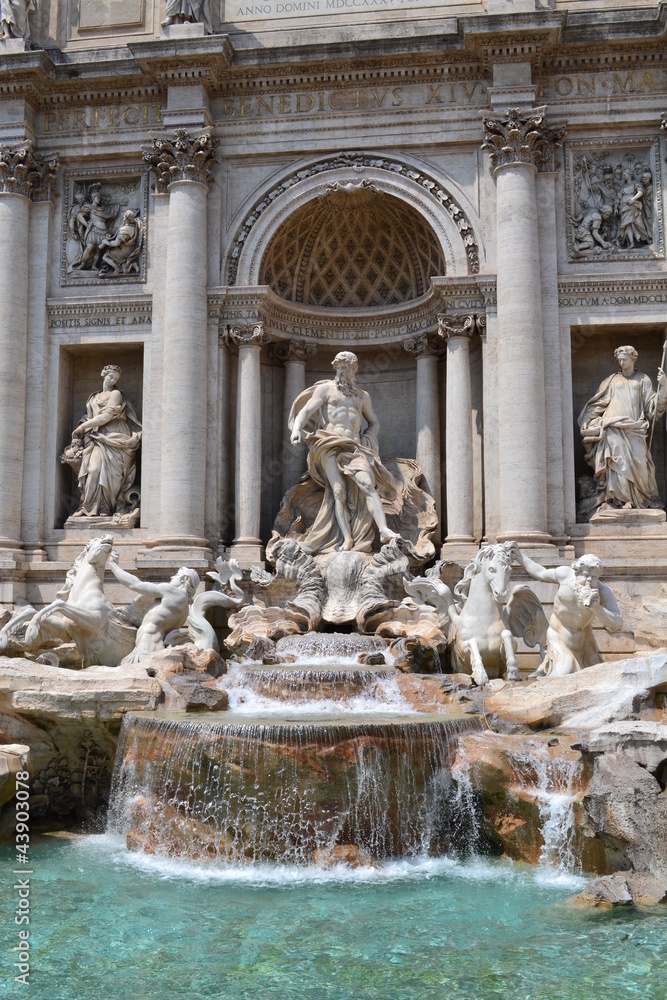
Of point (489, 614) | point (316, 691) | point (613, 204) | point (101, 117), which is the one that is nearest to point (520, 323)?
point (613, 204)

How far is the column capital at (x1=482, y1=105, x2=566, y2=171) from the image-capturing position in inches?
606

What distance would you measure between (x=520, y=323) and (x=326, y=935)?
404 inches

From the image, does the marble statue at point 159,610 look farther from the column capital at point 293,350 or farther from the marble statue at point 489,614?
the column capital at point 293,350

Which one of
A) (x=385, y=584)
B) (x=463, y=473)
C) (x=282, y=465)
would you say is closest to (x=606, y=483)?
(x=463, y=473)

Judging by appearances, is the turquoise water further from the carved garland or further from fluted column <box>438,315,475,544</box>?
the carved garland

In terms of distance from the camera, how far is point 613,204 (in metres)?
15.9

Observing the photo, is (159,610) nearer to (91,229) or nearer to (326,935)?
(326,935)

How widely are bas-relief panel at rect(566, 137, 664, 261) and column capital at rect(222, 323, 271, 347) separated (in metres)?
5.22

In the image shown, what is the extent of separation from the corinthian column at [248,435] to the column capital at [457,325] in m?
3.00

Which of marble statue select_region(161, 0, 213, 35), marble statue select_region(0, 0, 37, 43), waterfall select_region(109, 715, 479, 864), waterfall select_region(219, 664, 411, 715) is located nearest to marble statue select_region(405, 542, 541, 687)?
waterfall select_region(219, 664, 411, 715)

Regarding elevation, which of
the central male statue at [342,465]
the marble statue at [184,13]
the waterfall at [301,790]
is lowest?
the waterfall at [301,790]

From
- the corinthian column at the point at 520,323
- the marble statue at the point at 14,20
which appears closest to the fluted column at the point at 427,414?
the corinthian column at the point at 520,323

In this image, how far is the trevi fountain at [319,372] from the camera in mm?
11453

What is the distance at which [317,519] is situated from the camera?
1577 centimetres
